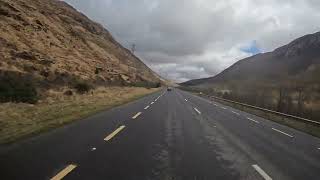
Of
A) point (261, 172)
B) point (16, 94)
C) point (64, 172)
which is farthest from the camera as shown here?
point (16, 94)

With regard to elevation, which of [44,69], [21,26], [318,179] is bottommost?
[318,179]

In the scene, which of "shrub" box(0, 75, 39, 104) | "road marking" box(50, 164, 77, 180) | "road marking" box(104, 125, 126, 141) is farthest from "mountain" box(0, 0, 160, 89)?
"road marking" box(50, 164, 77, 180)

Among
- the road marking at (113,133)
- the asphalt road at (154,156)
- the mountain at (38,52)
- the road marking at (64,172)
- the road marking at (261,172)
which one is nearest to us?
the road marking at (64,172)

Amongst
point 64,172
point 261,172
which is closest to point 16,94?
point 64,172

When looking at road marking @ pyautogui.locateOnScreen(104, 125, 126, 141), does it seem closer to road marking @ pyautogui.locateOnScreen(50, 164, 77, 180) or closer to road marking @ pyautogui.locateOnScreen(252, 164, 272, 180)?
road marking @ pyautogui.locateOnScreen(50, 164, 77, 180)

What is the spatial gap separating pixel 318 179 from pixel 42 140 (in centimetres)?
687

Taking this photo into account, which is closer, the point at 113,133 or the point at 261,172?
the point at 261,172

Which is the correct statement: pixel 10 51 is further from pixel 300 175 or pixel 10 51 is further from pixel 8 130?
pixel 300 175

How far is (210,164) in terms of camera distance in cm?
787

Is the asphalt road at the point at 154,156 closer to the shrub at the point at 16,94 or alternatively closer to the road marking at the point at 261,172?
the road marking at the point at 261,172

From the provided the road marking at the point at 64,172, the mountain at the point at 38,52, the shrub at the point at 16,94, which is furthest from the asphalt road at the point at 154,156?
the mountain at the point at 38,52

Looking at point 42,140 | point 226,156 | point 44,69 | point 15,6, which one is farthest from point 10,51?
point 226,156

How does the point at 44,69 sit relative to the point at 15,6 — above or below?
below

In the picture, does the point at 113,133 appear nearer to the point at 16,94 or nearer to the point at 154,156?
the point at 154,156
